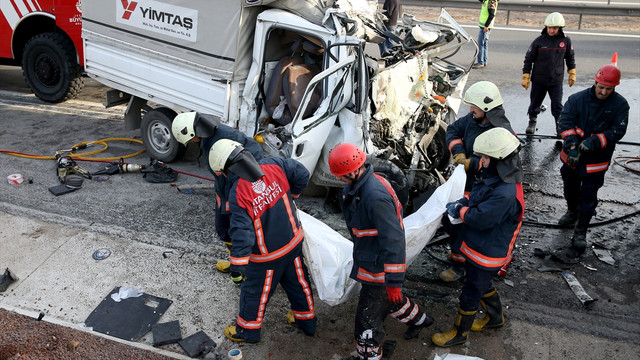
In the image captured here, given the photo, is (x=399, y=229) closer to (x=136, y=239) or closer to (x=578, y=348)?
(x=578, y=348)

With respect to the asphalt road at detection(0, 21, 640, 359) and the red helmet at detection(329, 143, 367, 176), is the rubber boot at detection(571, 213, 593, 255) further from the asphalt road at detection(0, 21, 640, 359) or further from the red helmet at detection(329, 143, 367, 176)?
the red helmet at detection(329, 143, 367, 176)

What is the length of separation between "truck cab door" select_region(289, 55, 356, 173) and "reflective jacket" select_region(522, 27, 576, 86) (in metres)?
3.51

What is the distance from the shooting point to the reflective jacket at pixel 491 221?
4.10m

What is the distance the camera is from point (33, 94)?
9969 millimetres

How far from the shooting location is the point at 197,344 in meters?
4.44

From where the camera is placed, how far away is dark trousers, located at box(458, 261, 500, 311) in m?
4.27

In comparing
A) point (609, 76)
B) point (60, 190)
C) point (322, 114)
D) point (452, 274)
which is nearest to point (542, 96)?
point (609, 76)

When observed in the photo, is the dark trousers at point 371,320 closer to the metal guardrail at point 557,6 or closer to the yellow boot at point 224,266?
the yellow boot at point 224,266

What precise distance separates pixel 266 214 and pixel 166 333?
4.27ft

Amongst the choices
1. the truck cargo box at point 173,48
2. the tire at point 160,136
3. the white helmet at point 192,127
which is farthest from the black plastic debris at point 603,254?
the tire at point 160,136

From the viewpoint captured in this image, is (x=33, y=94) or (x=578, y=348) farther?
(x=33, y=94)

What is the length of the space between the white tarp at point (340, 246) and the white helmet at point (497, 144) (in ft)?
2.39

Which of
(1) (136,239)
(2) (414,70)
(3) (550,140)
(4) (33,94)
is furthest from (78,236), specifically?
(3) (550,140)

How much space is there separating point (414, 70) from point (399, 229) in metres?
3.31
